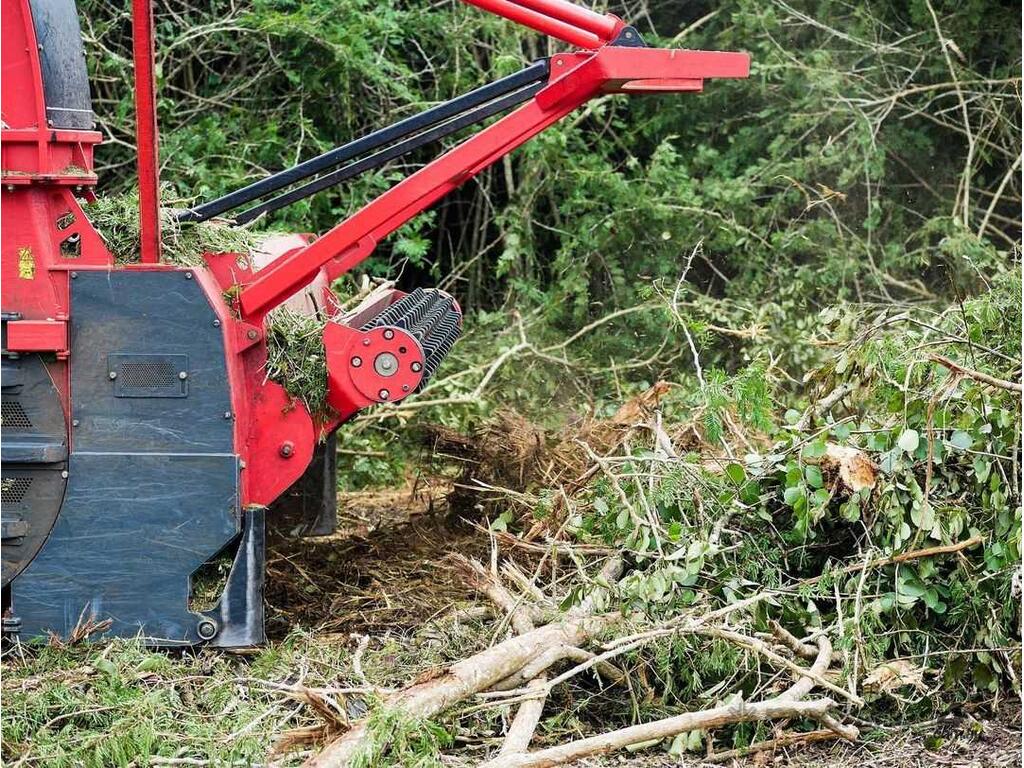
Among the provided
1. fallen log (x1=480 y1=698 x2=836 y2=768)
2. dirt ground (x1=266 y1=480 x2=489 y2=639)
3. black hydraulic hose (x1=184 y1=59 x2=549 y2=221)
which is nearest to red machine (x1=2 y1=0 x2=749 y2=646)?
black hydraulic hose (x1=184 y1=59 x2=549 y2=221)

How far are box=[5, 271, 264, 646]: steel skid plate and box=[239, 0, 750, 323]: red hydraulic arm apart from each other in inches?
11.8

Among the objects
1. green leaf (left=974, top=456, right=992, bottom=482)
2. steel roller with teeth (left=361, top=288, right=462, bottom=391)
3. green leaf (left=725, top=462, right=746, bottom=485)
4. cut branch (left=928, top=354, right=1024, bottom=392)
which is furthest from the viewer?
steel roller with teeth (left=361, top=288, right=462, bottom=391)

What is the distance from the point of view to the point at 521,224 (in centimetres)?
907

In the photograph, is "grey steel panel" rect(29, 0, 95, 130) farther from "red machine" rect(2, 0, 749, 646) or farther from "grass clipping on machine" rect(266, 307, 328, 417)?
"grass clipping on machine" rect(266, 307, 328, 417)

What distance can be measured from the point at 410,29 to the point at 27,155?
4.70 meters

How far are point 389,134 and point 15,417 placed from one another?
5.17 ft

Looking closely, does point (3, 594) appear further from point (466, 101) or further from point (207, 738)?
point (466, 101)

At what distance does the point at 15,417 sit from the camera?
14.2 ft

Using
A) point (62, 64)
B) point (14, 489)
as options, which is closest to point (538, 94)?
point (62, 64)

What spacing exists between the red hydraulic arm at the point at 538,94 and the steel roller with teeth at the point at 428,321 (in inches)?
13.2

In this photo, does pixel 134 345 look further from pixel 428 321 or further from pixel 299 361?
pixel 428 321

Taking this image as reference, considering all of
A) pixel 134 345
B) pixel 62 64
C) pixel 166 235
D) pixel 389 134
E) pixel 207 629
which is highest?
pixel 62 64

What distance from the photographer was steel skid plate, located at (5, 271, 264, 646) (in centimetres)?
436

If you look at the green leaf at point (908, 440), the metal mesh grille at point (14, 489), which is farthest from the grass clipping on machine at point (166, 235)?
the green leaf at point (908, 440)
